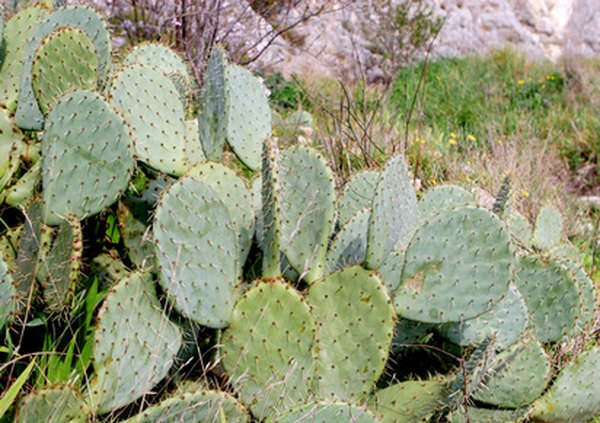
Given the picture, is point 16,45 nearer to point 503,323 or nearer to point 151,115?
point 151,115

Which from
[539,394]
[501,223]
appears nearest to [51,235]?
[501,223]

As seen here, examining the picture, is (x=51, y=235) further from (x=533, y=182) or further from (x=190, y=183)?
(x=533, y=182)

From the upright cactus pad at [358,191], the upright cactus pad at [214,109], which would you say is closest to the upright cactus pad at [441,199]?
the upright cactus pad at [358,191]

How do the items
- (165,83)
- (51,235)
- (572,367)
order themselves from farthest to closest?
(572,367) < (165,83) < (51,235)

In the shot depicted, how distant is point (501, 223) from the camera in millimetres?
2062

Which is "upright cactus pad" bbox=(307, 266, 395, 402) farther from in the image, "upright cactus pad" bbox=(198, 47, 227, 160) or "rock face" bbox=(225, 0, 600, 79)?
"rock face" bbox=(225, 0, 600, 79)

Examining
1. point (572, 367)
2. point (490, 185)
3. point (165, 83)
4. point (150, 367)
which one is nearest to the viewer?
point (150, 367)

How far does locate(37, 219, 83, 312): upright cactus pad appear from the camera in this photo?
1.78 metres

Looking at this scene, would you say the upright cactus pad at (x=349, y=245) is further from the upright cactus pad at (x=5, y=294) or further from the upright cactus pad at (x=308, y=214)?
the upright cactus pad at (x=5, y=294)

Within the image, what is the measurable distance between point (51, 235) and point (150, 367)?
43 cm

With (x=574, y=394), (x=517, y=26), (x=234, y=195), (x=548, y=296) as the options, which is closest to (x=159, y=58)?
(x=234, y=195)

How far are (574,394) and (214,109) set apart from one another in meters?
1.37

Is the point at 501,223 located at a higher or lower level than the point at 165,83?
lower

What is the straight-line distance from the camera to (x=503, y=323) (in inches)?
90.8
